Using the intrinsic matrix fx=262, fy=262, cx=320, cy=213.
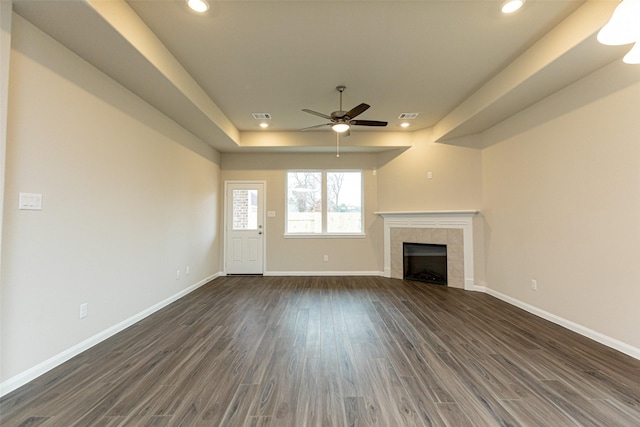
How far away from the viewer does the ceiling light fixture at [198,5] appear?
6.88 ft

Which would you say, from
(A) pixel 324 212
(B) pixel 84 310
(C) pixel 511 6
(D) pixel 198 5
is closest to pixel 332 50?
(D) pixel 198 5

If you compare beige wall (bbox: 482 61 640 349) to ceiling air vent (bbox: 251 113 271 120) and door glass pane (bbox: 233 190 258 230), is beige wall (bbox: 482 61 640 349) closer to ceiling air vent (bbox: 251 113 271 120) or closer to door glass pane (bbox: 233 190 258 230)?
ceiling air vent (bbox: 251 113 271 120)

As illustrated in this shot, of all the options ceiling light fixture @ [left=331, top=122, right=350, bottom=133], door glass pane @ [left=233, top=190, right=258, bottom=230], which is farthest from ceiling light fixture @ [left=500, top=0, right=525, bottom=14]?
door glass pane @ [left=233, top=190, right=258, bottom=230]

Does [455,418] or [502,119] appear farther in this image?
[502,119]

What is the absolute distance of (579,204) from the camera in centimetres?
281

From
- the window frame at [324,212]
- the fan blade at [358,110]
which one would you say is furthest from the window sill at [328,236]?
the fan blade at [358,110]

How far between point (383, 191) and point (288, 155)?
7.35 feet

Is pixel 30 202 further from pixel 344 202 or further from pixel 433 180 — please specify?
pixel 433 180

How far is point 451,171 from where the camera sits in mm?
4836

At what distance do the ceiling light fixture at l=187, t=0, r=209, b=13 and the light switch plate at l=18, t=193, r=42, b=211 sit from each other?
1.92 meters

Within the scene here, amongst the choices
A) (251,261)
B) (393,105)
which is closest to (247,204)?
(251,261)

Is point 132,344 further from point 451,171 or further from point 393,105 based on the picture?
point 451,171

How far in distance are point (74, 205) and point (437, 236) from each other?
16.9 ft

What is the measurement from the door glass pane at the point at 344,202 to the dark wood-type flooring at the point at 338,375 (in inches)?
105
